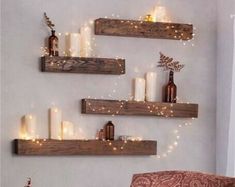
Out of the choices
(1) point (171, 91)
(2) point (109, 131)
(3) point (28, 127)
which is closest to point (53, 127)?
(3) point (28, 127)

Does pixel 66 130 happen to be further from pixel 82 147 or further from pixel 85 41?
pixel 85 41

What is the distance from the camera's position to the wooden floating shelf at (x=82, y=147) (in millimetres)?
3881

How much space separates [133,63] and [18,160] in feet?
3.61

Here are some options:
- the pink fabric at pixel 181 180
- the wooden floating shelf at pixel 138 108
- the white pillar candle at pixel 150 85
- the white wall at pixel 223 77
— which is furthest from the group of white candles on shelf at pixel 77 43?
the pink fabric at pixel 181 180

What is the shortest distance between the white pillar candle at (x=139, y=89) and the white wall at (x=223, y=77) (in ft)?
2.07

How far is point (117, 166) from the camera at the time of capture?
417cm

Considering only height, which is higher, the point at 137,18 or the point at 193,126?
the point at 137,18

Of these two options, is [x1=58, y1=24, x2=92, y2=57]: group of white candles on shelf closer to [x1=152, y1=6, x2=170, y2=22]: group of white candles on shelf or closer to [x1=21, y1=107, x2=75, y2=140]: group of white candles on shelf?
[x1=21, y1=107, x2=75, y2=140]: group of white candles on shelf

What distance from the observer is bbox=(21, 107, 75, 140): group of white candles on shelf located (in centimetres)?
390

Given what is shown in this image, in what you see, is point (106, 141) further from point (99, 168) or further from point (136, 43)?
point (136, 43)

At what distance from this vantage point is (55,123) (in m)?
3.96

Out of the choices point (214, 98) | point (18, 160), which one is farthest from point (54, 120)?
point (214, 98)

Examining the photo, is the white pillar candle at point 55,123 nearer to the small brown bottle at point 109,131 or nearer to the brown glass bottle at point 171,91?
the small brown bottle at point 109,131

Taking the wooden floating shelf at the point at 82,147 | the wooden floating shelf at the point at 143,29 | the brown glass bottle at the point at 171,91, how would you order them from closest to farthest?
the wooden floating shelf at the point at 82,147 < the wooden floating shelf at the point at 143,29 < the brown glass bottle at the point at 171,91
